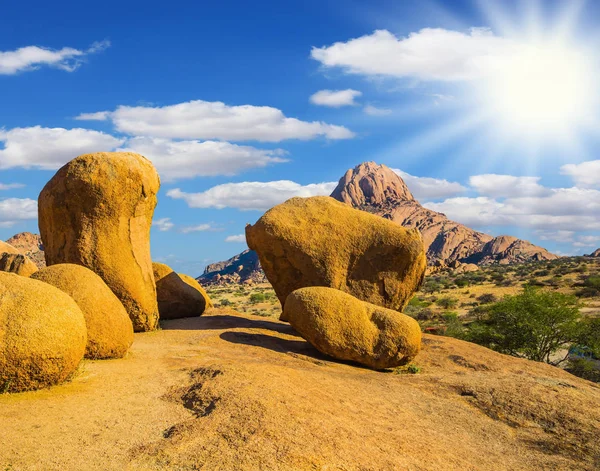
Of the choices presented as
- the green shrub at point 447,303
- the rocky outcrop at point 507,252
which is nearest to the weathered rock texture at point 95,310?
the green shrub at point 447,303

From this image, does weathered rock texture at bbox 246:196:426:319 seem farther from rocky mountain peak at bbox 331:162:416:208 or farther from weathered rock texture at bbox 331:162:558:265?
rocky mountain peak at bbox 331:162:416:208

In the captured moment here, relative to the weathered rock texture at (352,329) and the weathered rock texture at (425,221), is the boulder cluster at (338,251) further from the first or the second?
the weathered rock texture at (425,221)

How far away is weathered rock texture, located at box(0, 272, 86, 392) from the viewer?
7062mm

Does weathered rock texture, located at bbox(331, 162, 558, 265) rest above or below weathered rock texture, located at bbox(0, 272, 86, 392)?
above

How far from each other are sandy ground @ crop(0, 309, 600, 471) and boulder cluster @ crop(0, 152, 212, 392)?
1.67 feet

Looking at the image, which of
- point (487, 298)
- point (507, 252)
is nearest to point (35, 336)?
point (487, 298)

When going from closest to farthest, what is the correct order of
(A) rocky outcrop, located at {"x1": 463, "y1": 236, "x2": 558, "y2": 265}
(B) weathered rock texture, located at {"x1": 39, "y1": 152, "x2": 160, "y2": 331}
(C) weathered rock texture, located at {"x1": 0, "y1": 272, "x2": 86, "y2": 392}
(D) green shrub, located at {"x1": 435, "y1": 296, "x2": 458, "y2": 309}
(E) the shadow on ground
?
(C) weathered rock texture, located at {"x1": 0, "y1": 272, "x2": 86, "y2": 392} → (B) weathered rock texture, located at {"x1": 39, "y1": 152, "x2": 160, "y2": 331} → (E) the shadow on ground → (D) green shrub, located at {"x1": 435, "y1": 296, "x2": 458, "y2": 309} → (A) rocky outcrop, located at {"x1": 463, "y1": 236, "x2": 558, "y2": 265}

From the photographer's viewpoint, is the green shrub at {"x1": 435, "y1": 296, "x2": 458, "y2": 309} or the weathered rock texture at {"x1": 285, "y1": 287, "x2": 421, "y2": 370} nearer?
the weathered rock texture at {"x1": 285, "y1": 287, "x2": 421, "y2": 370}

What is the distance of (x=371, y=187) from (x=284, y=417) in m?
131

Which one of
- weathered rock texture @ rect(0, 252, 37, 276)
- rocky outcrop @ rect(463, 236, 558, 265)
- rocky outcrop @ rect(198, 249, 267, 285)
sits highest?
rocky outcrop @ rect(463, 236, 558, 265)

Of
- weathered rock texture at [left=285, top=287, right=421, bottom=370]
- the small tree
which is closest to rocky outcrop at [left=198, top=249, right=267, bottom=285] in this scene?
the small tree

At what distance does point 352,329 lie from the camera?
1188 cm

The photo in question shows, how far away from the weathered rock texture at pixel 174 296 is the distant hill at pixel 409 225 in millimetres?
85604

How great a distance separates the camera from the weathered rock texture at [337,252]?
14742mm
